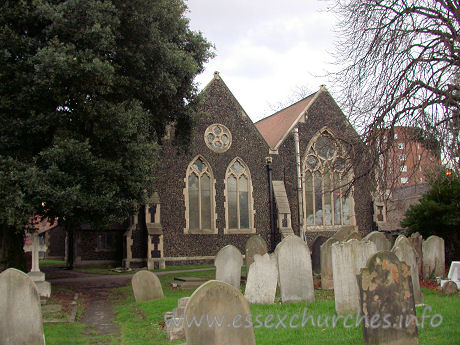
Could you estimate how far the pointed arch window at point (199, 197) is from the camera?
22922mm

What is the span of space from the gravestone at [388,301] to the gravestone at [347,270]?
2.16 metres

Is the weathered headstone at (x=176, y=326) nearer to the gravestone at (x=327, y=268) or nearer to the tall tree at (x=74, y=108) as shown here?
the tall tree at (x=74, y=108)

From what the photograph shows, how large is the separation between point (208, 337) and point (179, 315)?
2.80 meters

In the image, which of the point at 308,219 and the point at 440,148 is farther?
the point at 308,219

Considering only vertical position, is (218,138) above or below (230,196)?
above

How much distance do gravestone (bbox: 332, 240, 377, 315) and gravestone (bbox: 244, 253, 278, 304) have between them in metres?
2.04

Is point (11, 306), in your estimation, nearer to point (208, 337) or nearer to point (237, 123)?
point (208, 337)

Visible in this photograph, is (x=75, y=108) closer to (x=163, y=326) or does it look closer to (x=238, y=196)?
(x=163, y=326)

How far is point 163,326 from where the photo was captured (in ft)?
28.6

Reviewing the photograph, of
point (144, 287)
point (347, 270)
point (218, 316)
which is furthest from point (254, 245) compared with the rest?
point (218, 316)

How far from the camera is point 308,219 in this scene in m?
25.6

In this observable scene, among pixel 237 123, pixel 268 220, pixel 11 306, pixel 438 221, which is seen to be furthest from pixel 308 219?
pixel 11 306

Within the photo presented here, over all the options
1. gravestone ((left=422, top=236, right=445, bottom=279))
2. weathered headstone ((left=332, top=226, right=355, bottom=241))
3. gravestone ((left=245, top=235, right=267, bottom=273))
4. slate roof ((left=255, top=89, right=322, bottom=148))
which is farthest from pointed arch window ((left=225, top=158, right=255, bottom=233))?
gravestone ((left=422, top=236, right=445, bottom=279))

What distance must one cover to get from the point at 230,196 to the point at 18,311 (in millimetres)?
17671
